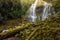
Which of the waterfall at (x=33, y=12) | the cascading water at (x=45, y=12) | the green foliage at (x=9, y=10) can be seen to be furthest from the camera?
the waterfall at (x=33, y=12)

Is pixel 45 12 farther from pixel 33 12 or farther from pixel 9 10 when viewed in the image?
pixel 9 10

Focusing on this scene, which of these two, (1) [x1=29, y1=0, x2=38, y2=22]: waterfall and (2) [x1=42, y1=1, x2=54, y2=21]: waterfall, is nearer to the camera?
(2) [x1=42, y1=1, x2=54, y2=21]: waterfall

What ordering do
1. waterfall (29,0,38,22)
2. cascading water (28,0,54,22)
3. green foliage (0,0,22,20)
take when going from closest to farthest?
green foliage (0,0,22,20), cascading water (28,0,54,22), waterfall (29,0,38,22)

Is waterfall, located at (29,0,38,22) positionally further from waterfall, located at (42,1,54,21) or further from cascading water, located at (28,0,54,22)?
waterfall, located at (42,1,54,21)

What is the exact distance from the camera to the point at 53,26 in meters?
6.58

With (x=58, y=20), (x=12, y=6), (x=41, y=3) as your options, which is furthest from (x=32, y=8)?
(x=58, y=20)

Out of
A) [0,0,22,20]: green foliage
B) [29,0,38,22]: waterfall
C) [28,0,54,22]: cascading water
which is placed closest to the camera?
[0,0,22,20]: green foliage

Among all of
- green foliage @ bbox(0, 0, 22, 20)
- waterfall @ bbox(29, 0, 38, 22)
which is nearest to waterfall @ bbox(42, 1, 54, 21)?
waterfall @ bbox(29, 0, 38, 22)

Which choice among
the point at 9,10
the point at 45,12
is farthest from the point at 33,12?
the point at 9,10

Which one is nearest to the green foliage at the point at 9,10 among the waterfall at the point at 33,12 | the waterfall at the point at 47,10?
the waterfall at the point at 33,12

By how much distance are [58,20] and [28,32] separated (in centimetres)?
191

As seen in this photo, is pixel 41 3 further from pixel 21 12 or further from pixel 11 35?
pixel 11 35

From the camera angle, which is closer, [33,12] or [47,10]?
[47,10]

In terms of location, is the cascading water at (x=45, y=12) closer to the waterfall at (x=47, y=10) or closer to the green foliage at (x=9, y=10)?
the waterfall at (x=47, y=10)
